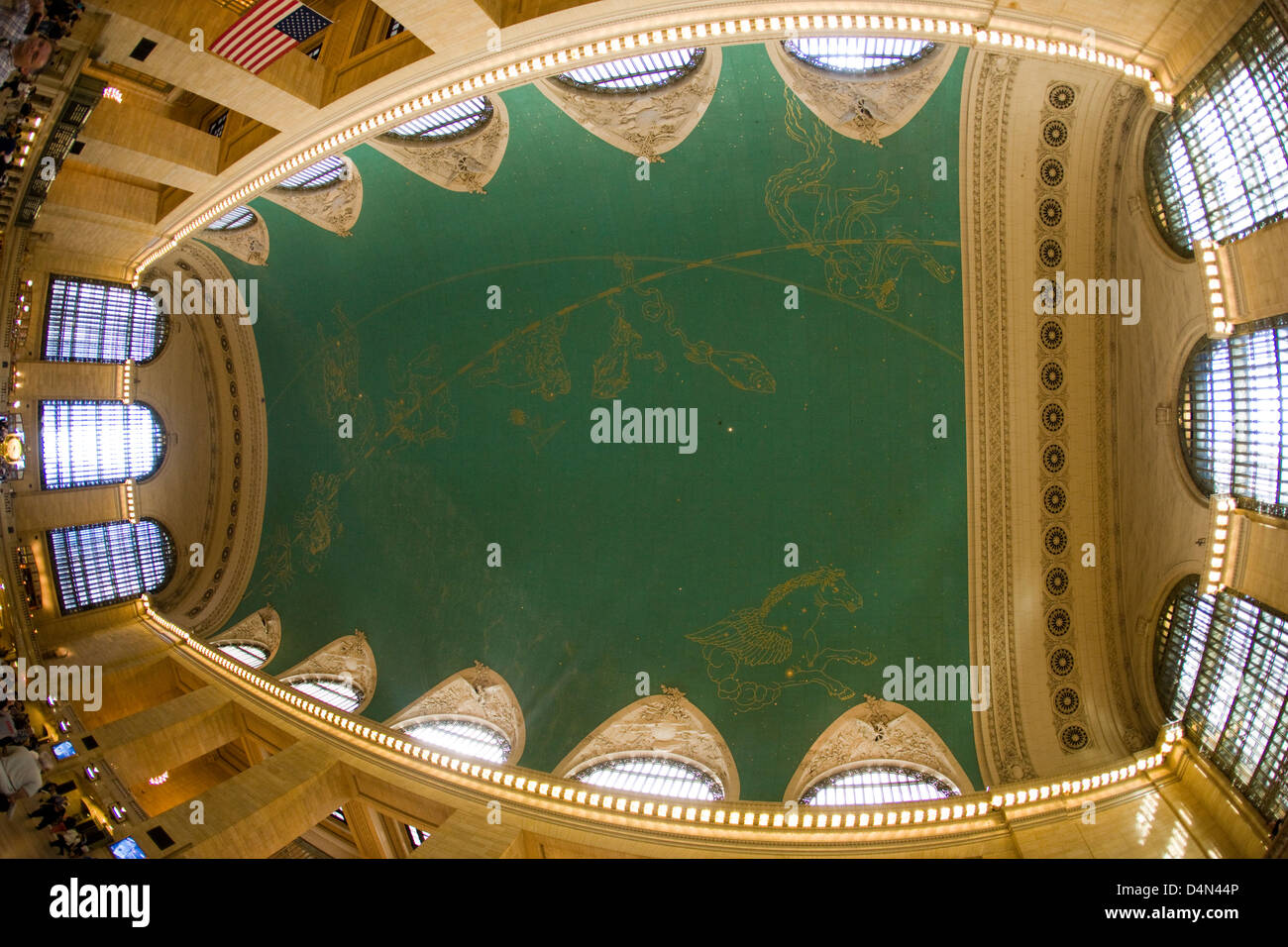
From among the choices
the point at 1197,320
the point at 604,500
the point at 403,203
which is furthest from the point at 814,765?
the point at 403,203

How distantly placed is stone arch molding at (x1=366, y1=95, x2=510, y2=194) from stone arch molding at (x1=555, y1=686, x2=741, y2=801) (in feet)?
39.1

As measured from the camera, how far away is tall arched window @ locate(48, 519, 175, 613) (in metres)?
15.6

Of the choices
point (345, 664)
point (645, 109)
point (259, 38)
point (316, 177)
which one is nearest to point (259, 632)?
point (345, 664)

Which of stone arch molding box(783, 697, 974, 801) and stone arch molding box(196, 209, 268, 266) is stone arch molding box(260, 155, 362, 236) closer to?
stone arch molding box(196, 209, 268, 266)

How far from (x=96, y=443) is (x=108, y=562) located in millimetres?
2857

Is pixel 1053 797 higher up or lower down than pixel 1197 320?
lower down

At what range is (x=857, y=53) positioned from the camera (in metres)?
12.4

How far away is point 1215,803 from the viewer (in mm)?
10000

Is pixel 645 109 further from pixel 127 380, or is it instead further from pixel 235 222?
pixel 127 380

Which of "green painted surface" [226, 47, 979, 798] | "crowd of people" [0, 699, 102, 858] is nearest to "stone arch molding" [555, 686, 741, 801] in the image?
"green painted surface" [226, 47, 979, 798]

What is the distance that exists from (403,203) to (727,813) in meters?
14.1

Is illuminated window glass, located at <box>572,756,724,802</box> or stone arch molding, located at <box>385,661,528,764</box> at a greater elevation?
stone arch molding, located at <box>385,661,528,764</box>
